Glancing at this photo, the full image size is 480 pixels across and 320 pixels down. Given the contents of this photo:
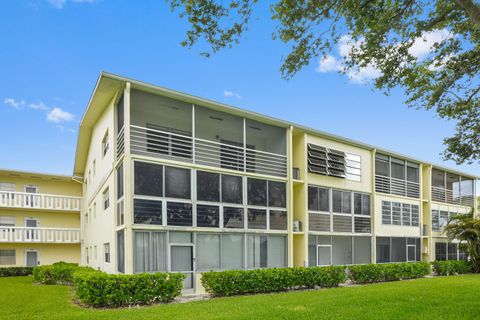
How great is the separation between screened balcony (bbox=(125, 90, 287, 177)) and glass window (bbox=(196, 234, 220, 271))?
286 centimetres

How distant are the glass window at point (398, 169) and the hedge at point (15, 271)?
2395 centimetres

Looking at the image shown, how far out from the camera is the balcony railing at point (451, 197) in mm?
27344

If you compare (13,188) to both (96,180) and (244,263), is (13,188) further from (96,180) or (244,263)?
(244,263)

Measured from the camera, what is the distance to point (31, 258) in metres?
24.9

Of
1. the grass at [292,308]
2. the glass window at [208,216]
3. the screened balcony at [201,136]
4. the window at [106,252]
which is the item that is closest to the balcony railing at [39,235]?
the window at [106,252]

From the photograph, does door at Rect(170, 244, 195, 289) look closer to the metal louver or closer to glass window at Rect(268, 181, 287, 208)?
glass window at Rect(268, 181, 287, 208)

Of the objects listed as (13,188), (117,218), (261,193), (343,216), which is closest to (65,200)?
(13,188)

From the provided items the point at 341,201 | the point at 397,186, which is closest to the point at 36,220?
the point at 341,201

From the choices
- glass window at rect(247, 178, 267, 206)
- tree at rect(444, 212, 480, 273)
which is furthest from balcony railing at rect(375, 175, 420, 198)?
glass window at rect(247, 178, 267, 206)

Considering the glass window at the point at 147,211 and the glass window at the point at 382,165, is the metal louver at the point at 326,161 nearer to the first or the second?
the glass window at the point at 382,165

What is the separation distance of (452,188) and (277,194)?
2071cm

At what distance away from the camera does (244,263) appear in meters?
15.2

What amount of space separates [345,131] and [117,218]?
12.8 meters

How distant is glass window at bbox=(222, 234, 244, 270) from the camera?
48.3 feet
